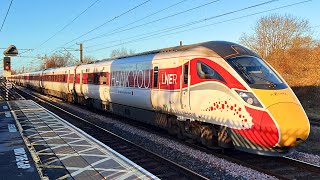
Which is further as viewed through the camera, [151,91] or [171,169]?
[151,91]

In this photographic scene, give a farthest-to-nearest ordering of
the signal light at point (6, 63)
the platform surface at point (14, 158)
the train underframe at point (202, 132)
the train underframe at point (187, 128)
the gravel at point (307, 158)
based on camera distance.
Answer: the signal light at point (6, 63)
the train underframe at point (187, 128)
the gravel at point (307, 158)
the train underframe at point (202, 132)
the platform surface at point (14, 158)

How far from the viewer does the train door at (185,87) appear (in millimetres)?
10523

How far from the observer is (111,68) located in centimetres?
1759

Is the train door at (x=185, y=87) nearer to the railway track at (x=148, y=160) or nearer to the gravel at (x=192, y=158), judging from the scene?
the gravel at (x=192, y=158)

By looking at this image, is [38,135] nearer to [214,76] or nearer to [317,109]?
[214,76]

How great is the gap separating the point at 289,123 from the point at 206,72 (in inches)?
114

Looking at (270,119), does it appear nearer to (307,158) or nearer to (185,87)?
(307,158)

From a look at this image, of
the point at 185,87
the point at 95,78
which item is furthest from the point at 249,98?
the point at 95,78

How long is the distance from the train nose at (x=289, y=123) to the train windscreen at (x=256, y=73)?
735 mm

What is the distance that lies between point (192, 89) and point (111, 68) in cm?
815

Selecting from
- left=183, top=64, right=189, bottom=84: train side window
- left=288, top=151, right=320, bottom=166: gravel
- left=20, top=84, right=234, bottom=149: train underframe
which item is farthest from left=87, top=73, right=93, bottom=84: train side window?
left=288, top=151, right=320, bottom=166: gravel

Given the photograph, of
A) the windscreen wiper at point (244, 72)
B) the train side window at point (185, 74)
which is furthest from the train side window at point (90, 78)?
the windscreen wiper at point (244, 72)

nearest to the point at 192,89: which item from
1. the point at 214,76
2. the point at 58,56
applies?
the point at 214,76

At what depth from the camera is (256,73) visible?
898 cm
